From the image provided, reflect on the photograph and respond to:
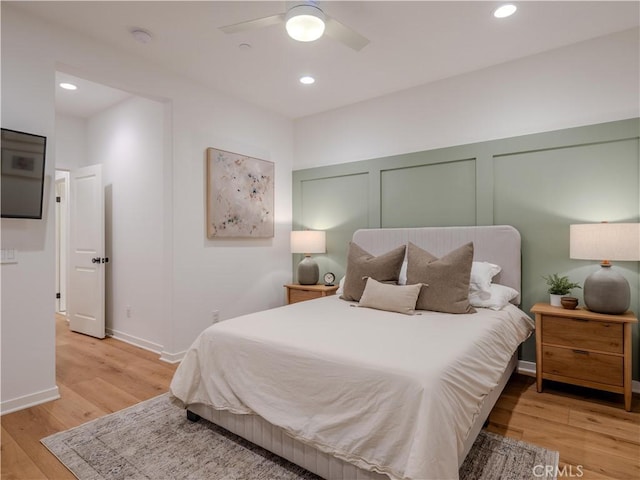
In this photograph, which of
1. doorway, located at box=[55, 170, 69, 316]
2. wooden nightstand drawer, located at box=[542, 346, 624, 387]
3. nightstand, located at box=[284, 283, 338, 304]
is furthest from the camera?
doorway, located at box=[55, 170, 69, 316]

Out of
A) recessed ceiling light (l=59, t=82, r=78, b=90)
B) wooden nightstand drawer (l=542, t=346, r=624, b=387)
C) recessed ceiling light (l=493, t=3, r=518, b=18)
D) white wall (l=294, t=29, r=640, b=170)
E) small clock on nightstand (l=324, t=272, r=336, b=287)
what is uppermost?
recessed ceiling light (l=59, t=82, r=78, b=90)

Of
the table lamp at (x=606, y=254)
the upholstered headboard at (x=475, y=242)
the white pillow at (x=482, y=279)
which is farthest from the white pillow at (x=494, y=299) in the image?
the table lamp at (x=606, y=254)

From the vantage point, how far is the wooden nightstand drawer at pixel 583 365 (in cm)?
250

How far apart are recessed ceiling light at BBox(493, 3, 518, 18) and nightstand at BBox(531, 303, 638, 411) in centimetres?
220

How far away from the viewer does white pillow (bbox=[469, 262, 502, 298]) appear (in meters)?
2.87

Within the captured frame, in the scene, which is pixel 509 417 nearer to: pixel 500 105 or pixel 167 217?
pixel 500 105

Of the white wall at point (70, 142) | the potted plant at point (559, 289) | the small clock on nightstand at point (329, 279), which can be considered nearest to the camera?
the potted plant at point (559, 289)

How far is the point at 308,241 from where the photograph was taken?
4246mm

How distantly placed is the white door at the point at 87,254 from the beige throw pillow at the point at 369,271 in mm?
3087

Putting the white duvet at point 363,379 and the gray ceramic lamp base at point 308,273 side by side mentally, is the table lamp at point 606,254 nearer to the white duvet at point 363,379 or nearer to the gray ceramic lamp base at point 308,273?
the white duvet at point 363,379

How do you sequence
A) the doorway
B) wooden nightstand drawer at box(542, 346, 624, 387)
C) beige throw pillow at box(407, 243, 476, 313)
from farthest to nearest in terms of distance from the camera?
the doorway, beige throw pillow at box(407, 243, 476, 313), wooden nightstand drawer at box(542, 346, 624, 387)

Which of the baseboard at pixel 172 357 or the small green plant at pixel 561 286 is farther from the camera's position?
the baseboard at pixel 172 357

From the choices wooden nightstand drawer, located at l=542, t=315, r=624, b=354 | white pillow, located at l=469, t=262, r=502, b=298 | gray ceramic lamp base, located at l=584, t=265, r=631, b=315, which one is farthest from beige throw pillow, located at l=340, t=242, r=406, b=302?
gray ceramic lamp base, located at l=584, t=265, r=631, b=315

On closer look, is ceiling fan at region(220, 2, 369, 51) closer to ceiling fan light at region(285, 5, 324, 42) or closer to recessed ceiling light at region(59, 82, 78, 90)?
ceiling fan light at region(285, 5, 324, 42)
